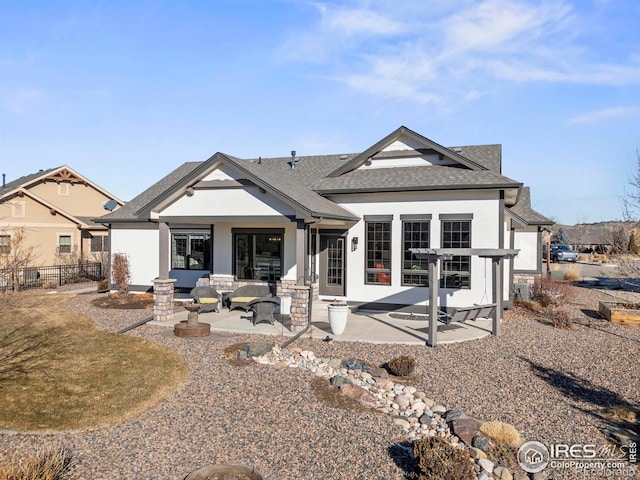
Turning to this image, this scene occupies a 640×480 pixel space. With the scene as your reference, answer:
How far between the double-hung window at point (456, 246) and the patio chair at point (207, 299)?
739cm

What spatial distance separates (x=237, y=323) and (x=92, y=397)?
5111mm

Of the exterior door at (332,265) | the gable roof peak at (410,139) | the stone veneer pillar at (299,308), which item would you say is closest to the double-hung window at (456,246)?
the gable roof peak at (410,139)

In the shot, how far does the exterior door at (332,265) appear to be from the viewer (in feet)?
48.4

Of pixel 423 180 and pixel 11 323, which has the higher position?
pixel 423 180

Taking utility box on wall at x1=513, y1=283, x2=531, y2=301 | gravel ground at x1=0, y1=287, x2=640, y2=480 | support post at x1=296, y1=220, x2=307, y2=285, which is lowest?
gravel ground at x1=0, y1=287, x2=640, y2=480

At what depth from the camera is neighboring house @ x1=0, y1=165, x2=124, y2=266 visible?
75.2 ft

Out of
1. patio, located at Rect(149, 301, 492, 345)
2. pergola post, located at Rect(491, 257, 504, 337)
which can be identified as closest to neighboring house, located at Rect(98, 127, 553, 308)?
patio, located at Rect(149, 301, 492, 345)

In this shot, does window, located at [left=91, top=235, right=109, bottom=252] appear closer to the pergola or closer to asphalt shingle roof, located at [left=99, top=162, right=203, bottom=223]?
asphalt shingle roof, located at [left=99, top=162, right=203, bottom=223]

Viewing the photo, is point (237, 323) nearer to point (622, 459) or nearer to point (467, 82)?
point (622, 459)

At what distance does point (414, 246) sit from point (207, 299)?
6994mm

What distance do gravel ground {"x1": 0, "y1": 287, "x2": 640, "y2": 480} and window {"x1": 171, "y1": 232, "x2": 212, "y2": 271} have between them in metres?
6.20

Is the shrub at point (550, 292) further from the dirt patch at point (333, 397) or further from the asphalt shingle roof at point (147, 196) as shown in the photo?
the asphalt shingle roof at point (147, 196)

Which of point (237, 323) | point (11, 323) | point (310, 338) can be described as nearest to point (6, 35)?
point (11, 323)

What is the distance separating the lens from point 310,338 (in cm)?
1028
